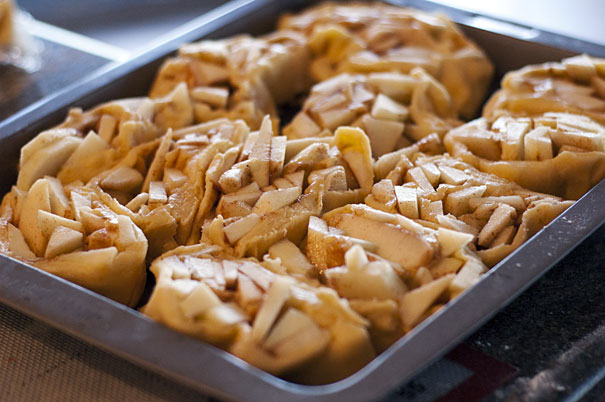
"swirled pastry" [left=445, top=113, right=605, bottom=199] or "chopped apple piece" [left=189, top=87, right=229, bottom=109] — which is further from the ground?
"chopped apple piece" [left=189, top=87, right=229, bottom=109]

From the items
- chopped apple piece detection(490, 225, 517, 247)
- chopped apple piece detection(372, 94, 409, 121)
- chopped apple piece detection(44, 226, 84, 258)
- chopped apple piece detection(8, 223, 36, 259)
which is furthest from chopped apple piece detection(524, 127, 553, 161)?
chopped apple piece detection(8, 223, 36, 259)

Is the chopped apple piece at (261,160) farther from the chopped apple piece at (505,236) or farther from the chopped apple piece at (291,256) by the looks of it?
the chopped apple piece at (505,236)

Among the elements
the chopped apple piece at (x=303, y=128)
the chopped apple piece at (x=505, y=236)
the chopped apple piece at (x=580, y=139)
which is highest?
the chopped apple piece at (x=580, y=139)

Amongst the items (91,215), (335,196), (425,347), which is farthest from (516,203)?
(91,215)

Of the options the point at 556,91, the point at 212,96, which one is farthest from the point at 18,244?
the point at 556,91

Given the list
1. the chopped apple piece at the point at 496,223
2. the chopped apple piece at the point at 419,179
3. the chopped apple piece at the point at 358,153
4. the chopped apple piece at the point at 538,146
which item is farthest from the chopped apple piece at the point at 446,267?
the chopped apple piece at the point at 538,146

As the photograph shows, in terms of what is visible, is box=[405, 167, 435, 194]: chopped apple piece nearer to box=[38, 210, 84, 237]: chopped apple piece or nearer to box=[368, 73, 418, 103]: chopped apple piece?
box=[368, 73, 418, 103]: chopped apple piece
